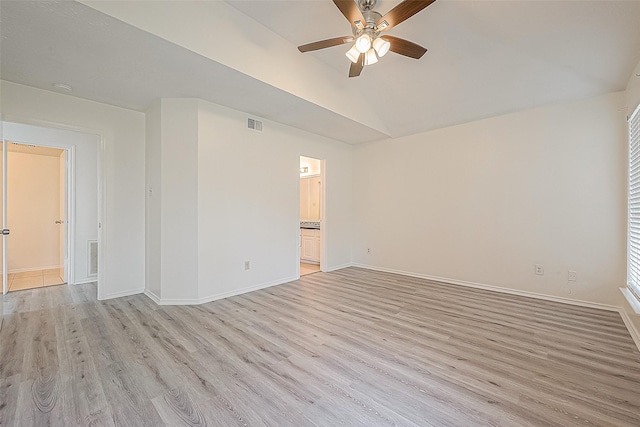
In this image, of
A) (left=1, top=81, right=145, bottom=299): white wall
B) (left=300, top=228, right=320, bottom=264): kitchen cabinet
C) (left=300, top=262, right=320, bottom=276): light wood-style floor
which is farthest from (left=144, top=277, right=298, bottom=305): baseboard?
(left=300, top=228, right=320, bottom=264): kitchen cabinet

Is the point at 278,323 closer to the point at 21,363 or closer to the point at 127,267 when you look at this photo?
the point at 21,363

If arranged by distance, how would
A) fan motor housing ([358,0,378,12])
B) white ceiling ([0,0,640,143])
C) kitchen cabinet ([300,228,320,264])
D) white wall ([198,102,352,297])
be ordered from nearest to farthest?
white ceiling ([0,0,640,143]) < fan motor housing ([358,0,378,12]) < white wall ([198,102,352,297]) < kitchen cabinet ([300,228,320,264])

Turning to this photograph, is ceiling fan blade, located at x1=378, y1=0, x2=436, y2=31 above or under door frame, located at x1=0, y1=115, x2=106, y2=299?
above

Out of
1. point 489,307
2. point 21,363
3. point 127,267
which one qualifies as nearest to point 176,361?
point 21,363

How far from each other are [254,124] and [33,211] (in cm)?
495

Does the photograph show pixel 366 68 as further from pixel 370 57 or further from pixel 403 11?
pixel 403 11

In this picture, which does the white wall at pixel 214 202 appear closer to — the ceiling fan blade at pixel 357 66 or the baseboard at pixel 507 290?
the ceiling fan blade at pixel 357 66

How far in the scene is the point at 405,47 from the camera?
252 cm

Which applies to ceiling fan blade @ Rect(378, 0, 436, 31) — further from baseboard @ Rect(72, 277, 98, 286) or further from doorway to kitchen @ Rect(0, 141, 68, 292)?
doorway to kitchen @ Rect(0, 141, 68, 292)

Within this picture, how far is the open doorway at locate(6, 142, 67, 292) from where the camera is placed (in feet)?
16.5

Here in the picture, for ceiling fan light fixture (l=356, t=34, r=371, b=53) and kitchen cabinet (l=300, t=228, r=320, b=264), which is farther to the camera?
kitchen cabinet (l=300, t=228, r=320, b=264)

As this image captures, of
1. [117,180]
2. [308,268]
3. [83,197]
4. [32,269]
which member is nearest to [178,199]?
[117,180]

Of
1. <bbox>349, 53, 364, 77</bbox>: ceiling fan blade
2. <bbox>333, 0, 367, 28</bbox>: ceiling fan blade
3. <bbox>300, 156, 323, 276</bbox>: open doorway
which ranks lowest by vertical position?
<bbox>300, 156, 323, 276</bbox>: open doorway

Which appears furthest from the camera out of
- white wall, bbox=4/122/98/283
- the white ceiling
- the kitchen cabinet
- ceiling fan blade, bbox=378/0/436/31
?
the kitchen cabinet
